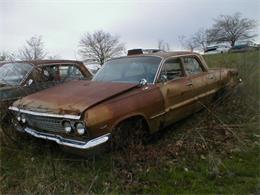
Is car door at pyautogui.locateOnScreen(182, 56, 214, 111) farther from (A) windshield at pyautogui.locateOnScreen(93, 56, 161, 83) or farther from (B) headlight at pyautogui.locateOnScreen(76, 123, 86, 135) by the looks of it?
(B) headlight at pyautogui.locateOnScreen(76, 123, 86, 135)

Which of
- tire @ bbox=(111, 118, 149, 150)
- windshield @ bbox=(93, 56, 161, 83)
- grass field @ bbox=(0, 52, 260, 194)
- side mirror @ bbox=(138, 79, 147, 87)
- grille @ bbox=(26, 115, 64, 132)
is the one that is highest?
windshield @ bbox=(93, 56, 161, 83)

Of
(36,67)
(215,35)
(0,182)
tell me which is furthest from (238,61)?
(215,35)

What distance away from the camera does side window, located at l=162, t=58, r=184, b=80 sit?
211 inches

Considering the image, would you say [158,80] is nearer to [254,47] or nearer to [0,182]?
[0,182]

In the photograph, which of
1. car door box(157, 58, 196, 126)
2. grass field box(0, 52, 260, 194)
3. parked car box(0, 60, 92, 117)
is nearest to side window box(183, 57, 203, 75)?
car door box(157, 58, 196, 126)

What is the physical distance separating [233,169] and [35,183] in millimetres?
2647

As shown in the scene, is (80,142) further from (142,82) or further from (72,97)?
(142,82)

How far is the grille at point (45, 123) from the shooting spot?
412 centimetres

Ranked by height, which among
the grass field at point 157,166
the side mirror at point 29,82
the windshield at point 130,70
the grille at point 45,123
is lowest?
the grass field at point 157,166

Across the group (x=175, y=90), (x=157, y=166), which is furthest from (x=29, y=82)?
(x=157, y=166)

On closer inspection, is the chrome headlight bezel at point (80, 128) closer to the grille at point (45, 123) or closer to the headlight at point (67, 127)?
the headlight at point (67, 127)

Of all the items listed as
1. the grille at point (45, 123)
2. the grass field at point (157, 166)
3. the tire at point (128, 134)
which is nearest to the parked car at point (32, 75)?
the grille at point (45, 123)

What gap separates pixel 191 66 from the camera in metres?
6.16

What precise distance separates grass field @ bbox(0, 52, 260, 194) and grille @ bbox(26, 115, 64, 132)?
1.48 feet
